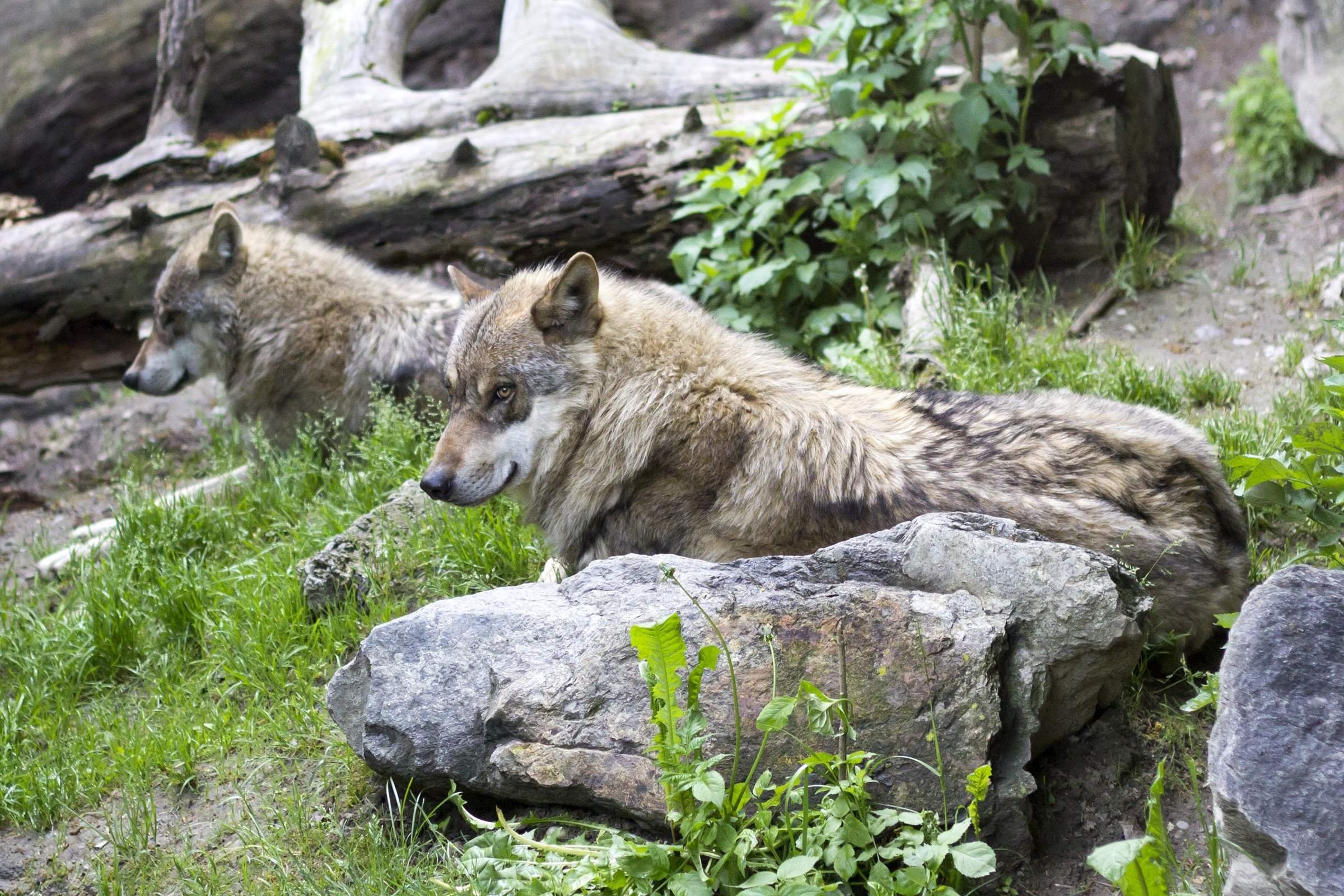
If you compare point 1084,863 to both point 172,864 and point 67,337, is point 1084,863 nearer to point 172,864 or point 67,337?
point 172,864

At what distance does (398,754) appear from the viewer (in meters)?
3.33

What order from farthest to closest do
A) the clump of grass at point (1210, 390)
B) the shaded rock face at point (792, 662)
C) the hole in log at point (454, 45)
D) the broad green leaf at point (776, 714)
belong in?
the hole in log at point (454, 45) < the clump of grass at point (1210, 390) < the shaded rock face at point (792, 662) < the broad green leaf at point (776, 714)

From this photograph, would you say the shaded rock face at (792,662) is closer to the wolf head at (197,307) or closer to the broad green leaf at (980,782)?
the broad green leaf at (980,782)

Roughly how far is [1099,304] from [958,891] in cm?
455

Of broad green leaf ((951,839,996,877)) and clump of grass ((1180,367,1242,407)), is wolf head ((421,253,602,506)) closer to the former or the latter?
broad green leaf ((951,839,996,877))

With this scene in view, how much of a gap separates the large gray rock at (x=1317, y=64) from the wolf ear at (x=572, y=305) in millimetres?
6712

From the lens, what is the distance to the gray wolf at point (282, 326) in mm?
6375

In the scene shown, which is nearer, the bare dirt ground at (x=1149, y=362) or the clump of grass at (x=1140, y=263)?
the bare dirt ground at (x=1149, y=362)

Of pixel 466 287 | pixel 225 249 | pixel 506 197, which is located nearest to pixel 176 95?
pixel 225 249

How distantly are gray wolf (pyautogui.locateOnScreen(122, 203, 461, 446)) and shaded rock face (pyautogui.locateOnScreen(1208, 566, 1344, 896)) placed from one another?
4.56 metres

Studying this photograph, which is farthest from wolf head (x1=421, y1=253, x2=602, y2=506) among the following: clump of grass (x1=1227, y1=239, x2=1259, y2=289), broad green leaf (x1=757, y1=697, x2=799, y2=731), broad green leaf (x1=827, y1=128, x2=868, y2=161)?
clump of grass (x1=1227, y1=239, x2=1259, y2=289)

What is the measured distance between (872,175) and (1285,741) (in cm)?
437

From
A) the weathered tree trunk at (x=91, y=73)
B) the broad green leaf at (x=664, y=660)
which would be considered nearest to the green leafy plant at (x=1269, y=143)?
the broad green leaf at (x=664, y=660)

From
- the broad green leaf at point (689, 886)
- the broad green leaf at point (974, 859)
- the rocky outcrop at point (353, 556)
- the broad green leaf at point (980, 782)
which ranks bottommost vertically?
the rocky outcrop at point (353, 556)
